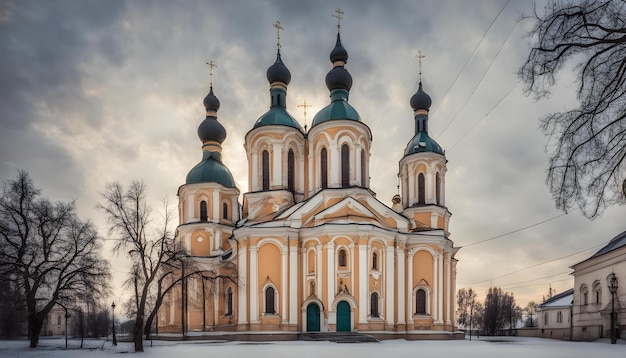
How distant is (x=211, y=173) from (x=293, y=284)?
17.5m

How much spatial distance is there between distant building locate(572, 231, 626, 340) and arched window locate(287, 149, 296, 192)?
2477 centimetres

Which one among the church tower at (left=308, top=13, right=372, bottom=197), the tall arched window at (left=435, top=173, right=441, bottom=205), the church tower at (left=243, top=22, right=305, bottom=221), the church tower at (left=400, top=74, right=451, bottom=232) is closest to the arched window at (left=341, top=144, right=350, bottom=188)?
the church tower at (left=308, top=13, right=372, bottom=197)

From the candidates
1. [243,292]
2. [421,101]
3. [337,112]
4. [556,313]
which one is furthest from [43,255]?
[556,313]

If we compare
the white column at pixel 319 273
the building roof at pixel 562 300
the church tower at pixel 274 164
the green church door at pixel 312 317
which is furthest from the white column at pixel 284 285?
the building roof at pixel 562 300

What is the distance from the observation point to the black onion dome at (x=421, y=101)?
149ft

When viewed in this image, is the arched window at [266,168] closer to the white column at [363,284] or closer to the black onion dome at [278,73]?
the black onion dome at [278,73]

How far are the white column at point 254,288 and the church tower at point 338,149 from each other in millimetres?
7804

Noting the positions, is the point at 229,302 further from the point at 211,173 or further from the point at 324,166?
the point at 324,166

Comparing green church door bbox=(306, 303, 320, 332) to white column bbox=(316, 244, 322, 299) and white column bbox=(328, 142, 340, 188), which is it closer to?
white column bbox=(316, 244, 322, 299)

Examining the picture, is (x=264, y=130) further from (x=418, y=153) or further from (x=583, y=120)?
(x=583, y=120)

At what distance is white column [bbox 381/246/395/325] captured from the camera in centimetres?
3381

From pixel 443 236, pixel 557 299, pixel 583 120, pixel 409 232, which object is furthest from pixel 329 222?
pixel 557 299

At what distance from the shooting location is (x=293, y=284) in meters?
34.3

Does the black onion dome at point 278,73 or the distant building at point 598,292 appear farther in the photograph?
the black onion dome at point 278,73
